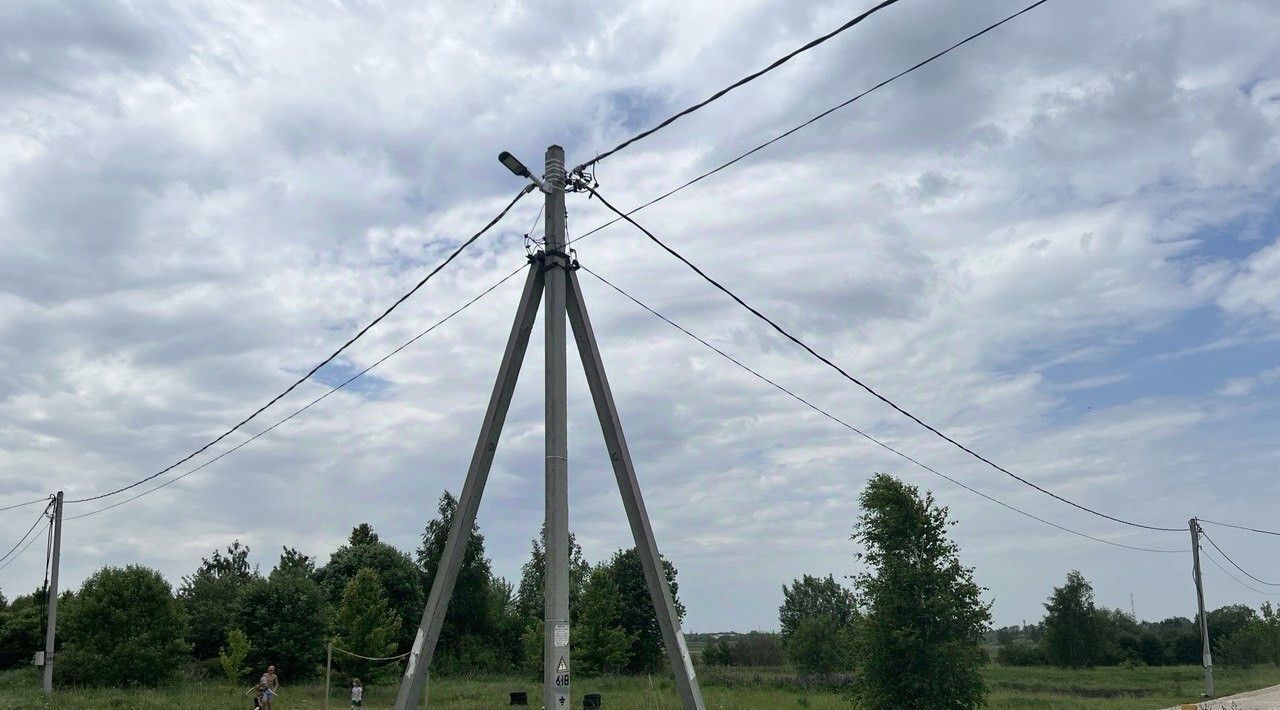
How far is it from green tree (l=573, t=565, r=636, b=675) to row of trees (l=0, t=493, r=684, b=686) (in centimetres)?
6

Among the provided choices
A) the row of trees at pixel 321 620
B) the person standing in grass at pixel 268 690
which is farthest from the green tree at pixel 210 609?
the person standing in grass at pixel 268 690

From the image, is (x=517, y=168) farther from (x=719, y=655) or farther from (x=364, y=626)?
(x=719, y=655)

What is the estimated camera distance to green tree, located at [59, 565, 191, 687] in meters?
40.3

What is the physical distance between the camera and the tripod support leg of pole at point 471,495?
38.8ft

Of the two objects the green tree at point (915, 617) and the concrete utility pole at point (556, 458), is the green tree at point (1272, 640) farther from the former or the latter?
the concrete utility pole at point (556, 458)

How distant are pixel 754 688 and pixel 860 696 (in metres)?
18.9

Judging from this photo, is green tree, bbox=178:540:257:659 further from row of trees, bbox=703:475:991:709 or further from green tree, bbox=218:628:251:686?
row of trees, bbox=703:475:991:709

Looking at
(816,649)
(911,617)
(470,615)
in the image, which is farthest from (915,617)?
(470,615)

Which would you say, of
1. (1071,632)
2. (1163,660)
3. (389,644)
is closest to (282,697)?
(389,644)

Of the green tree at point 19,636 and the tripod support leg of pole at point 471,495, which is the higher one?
the tripod support leg of pole at point 471,495

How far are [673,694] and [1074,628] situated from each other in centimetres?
4603

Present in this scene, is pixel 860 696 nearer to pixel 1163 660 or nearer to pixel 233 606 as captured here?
pixel 233 606

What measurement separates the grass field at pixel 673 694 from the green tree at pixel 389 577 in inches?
360

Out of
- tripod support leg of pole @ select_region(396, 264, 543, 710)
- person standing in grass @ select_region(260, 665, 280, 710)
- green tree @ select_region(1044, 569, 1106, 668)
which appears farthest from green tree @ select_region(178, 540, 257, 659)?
green tree @ select_region(1044, 569, 1106, 668)
